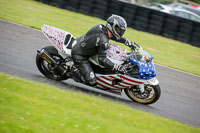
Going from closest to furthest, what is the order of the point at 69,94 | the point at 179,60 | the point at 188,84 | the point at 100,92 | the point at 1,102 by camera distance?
the point at 1,102
the point at 69,94
the point at 100,92
the point at 188,84
the point at 179,60

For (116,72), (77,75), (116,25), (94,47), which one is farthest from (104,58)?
(77,75)

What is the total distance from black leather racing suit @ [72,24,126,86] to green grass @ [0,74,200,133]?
70 centimetres

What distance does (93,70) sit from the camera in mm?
7414

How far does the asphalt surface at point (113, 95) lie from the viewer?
294 inches

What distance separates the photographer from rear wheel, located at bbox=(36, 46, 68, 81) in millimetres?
7594

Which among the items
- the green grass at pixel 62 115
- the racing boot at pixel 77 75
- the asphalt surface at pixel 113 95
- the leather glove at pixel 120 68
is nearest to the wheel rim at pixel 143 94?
the asphalt surface at pixel 113 95

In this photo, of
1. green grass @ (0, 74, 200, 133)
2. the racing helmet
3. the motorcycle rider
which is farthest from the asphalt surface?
the racing helmet

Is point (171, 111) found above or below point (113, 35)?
below

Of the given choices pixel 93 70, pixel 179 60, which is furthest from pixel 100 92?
pixel 179 60

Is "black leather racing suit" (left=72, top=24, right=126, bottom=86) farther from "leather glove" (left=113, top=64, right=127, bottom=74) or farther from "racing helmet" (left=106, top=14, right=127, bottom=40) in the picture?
"racing helmet" (left=106, top=14, right=127, bottom=40)

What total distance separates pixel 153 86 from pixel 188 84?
3448 mm

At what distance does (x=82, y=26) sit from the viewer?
50.4ft

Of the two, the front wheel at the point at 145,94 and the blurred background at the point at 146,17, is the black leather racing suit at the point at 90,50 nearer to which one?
the front wheel at the point at 145,94

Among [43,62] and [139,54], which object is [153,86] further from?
[43,62]
